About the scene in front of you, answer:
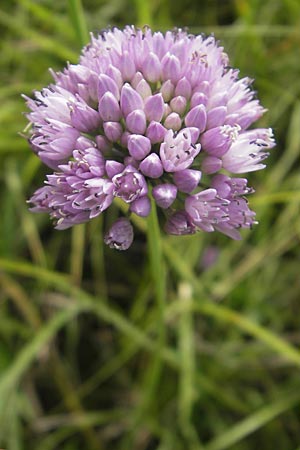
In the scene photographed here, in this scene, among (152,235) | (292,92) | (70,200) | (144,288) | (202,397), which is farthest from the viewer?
(292,92)

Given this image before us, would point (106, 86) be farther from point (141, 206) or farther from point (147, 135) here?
point (141, 206)

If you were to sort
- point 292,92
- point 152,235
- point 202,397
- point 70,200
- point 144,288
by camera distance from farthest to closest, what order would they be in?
point 292,92 < point 144,288 < point 202,397 < point 152,235 < point 70,200

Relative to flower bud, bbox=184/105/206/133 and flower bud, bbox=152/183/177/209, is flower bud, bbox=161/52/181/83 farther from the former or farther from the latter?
flower bud, bbox=152/183/177/209

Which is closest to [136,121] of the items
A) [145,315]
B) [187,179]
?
[187,179]

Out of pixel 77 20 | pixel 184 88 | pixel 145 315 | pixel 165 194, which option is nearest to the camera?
pixel 165 194

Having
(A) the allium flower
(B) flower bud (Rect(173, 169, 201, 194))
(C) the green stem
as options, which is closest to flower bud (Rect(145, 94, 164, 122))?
(A) the allium flower

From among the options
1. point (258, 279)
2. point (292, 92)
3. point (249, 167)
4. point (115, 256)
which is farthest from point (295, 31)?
point (249, 167)

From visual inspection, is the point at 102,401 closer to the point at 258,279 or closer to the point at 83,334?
the point at 83,334
